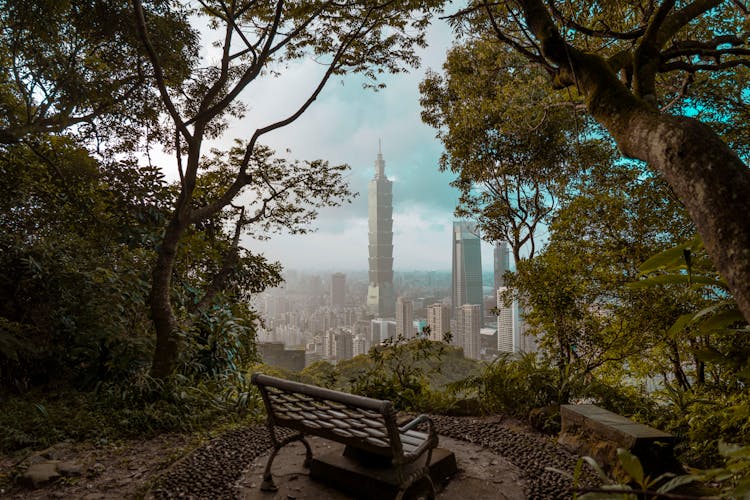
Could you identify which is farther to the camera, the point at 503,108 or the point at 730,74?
the point at 503,108

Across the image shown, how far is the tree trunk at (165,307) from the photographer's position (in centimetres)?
487

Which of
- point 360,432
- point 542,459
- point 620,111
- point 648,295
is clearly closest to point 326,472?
point 360,432

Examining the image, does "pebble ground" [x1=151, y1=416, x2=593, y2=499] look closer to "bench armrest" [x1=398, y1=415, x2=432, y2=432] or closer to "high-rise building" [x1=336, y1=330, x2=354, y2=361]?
"bench armrest" [x1=398, y1=415, x2=432, y2=432]

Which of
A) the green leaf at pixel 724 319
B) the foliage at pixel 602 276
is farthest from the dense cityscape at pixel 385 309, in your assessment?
the green leaf at pixel 724 319

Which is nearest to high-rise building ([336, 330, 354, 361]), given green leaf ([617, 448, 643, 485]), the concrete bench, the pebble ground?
the pebble ground

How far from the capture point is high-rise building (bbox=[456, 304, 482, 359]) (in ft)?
36.9

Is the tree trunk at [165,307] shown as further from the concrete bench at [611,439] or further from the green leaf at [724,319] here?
the green leaf at [724,319]

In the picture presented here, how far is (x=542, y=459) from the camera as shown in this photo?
3.53 m

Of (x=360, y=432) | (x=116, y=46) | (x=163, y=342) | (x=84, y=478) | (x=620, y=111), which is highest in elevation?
(x=116, y=46)

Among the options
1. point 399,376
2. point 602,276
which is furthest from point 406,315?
point 602,276

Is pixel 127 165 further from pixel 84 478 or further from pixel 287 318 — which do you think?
pixel 287 318

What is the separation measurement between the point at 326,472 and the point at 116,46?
5.99 metres

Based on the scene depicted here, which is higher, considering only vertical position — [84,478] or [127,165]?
[127,165]

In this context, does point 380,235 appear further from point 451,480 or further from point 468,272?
point 451,480
